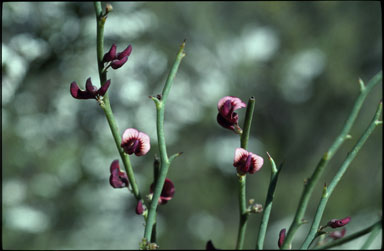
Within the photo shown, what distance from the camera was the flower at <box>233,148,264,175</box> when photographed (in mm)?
288

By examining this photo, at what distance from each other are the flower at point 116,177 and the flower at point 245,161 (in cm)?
9

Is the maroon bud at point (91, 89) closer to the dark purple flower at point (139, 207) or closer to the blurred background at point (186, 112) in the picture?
the dark purple flower at point (139, 207)

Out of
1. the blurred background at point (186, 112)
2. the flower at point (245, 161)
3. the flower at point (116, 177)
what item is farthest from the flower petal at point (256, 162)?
the blurred background at point (186, 112)

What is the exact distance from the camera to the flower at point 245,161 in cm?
29

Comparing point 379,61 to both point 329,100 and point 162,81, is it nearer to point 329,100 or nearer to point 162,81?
point 329,100

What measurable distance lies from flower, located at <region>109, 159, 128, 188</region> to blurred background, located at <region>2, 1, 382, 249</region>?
115 cm

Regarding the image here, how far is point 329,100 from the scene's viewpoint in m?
2.29

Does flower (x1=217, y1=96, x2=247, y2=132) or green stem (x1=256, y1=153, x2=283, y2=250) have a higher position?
flower (x1=217, y1=96, x2=247, y2=132)

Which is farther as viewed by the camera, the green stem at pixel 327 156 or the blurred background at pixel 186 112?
the blurred background at pixel 186 112

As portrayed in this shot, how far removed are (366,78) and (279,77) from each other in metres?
0.42

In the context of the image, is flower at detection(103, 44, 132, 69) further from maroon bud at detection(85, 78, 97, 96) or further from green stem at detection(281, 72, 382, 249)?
green stem at detection(281, 72, 382, 249)

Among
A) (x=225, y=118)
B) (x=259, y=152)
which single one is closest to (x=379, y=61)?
(x=259, y=152)

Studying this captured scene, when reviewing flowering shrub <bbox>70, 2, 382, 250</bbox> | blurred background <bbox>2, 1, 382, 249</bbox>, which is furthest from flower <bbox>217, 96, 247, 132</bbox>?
blurred background <bbox>2, 1, 382, 249</bbox>

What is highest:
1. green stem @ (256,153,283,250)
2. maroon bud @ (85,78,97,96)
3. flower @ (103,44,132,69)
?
flower @ (103,44,132,69)
